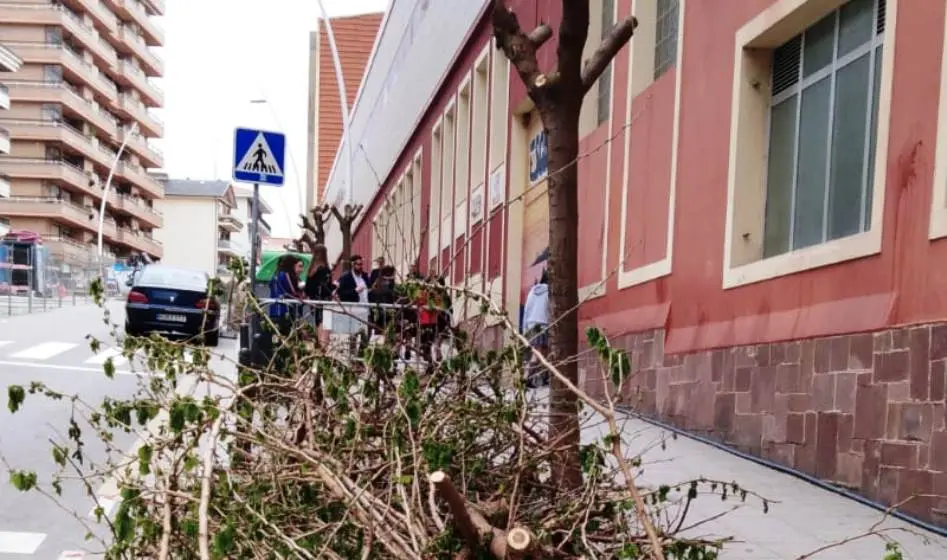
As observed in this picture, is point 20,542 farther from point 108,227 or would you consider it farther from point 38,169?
point 108,227

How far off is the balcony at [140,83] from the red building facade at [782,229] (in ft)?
226

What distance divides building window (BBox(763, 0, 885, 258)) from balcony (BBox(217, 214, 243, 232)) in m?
92.1

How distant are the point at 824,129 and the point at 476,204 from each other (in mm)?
11811

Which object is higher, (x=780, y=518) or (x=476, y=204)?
(x=476, y=204)

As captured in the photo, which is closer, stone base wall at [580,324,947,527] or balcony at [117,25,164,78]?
stone base wall at [580,324,947,527]

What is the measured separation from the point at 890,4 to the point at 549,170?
2901 millimetres

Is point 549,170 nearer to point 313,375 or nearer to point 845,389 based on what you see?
point 313,375

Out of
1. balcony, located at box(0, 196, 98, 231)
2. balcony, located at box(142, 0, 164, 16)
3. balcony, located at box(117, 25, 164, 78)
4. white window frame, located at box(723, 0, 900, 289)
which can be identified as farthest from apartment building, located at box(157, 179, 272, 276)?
white window frame, located at box(723, 0, 900, 289)

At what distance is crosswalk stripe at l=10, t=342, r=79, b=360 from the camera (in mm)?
14961

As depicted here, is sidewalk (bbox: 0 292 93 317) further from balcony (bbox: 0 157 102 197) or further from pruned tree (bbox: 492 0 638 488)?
balcony (bbox: 0 157 102 197)

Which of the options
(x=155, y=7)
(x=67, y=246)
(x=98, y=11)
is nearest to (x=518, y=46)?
(x=67, y=246)

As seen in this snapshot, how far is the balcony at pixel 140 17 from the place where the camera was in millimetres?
71812

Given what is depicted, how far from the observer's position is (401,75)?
29.9 m

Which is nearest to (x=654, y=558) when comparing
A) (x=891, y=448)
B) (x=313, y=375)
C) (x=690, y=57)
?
(x=313, y=375)
